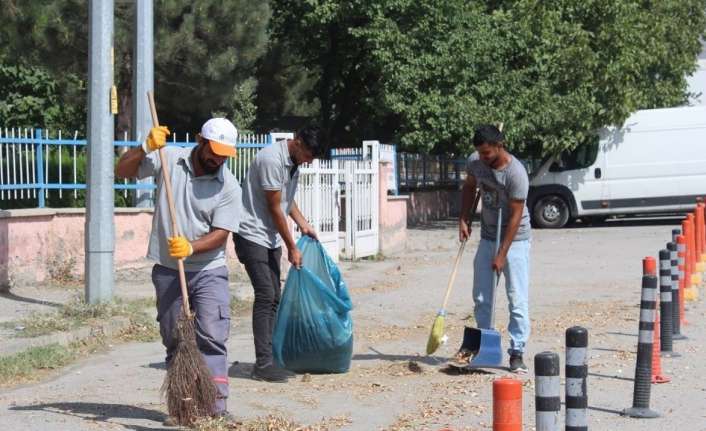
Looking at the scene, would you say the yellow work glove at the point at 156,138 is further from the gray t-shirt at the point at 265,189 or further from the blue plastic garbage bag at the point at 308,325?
the blue plastic garbage bag at the point at 308,325

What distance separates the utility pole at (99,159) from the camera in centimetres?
1127

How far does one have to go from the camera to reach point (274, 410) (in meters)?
7.58

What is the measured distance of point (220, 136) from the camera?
669 cm

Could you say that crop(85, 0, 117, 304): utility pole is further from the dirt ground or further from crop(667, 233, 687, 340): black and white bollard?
crop(667, 233, 687, 340): black and white bollard

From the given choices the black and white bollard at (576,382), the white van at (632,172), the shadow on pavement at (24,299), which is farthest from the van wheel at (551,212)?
the black and white bollard at (576,382)

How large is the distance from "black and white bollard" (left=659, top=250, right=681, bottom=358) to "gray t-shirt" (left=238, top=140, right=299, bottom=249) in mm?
3131

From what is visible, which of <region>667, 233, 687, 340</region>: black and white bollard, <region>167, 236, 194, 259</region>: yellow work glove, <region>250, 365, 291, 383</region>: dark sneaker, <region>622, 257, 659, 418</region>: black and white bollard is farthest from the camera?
<region>667, 233, 687, 340</region>: black and white bollard

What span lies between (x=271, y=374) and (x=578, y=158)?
64.0 feet

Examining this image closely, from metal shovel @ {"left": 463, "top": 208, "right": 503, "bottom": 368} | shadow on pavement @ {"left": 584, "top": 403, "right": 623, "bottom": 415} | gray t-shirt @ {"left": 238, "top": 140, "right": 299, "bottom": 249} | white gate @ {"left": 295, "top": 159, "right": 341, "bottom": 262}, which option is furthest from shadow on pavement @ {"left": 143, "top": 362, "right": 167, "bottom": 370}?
white gate @ {"left": 295, "top": 159, "right": 341, "bottom": 262}

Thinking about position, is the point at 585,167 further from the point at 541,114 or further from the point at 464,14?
the point at 464,14

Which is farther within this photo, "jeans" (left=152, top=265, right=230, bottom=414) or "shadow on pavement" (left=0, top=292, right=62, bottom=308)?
"shadow on pavement" (left=0, top=292, right=62, bottom=308)

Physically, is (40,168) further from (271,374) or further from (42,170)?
(271,374)

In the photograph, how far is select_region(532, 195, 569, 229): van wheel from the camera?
27016mm

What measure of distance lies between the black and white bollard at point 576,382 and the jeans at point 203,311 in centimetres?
227
